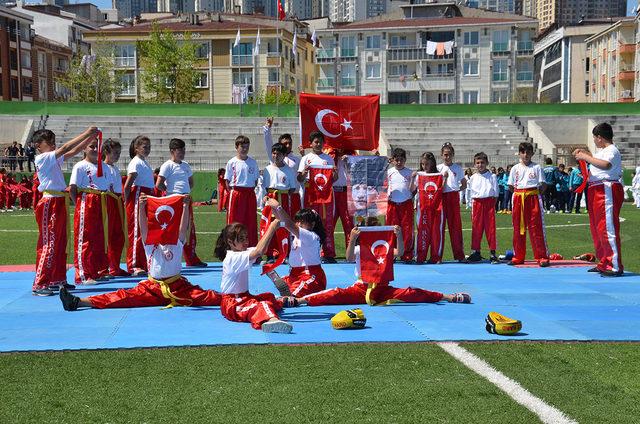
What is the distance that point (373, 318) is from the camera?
8.59 metres

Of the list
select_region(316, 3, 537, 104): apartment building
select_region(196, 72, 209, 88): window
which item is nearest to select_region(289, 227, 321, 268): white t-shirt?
select_region(316, 3, 537, 104): apartment building

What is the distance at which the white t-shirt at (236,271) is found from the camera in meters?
8.20

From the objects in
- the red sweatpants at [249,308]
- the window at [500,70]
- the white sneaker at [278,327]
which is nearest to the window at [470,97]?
the window at [500,70]

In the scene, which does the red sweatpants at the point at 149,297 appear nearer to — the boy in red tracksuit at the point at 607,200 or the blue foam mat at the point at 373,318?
the blue foam mat at the point at 373,318

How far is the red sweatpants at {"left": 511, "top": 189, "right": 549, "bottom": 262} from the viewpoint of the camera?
528 inches

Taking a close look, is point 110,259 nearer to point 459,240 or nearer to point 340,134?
point 340,134

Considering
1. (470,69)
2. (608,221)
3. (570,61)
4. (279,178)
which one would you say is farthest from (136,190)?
(570,61)

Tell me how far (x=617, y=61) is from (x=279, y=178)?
255 feet

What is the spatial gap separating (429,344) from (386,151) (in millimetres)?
35921

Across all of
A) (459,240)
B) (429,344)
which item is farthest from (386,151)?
(429,344)

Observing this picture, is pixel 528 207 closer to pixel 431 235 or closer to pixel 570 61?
pixel 431 235

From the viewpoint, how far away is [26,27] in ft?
264

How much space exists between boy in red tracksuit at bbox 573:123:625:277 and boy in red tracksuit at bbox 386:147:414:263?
2.86 metres

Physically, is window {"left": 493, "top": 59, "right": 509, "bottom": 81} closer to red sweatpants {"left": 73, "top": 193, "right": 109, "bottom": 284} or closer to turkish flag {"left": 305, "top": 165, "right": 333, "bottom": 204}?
turkish flag {"left": 305, "top": 165, "right": 333, "bottom": 204}
